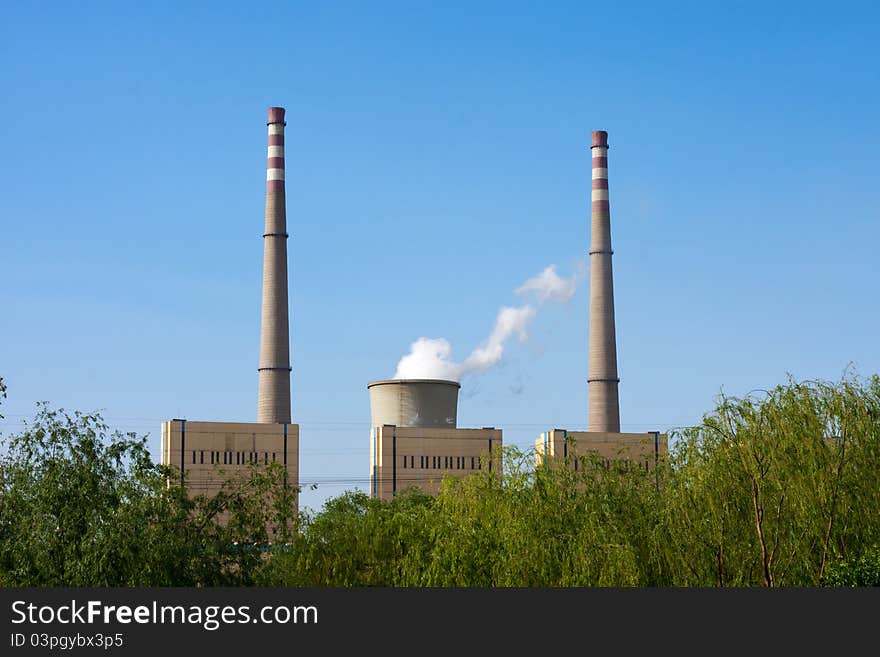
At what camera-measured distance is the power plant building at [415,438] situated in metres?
75.6

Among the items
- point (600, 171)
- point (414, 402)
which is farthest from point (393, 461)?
point (600, 171)

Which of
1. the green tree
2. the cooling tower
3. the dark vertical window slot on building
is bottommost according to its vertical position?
the green tree

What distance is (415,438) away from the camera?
75875 mm

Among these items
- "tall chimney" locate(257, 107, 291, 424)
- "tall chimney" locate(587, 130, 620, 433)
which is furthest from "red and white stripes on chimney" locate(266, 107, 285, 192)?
"tall chimney" locate(587, 130, 620, 433)

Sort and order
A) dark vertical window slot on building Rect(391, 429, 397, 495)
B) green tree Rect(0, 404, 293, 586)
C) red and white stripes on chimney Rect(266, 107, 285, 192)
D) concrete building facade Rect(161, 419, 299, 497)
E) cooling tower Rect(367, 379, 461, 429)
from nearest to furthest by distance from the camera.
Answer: green tree Rect(0, 404, 293, 586) → concrete building facade Rect(161, 419, 299, 497) → dark vertical window slot on building Rect(391, 429, 397, 495) → cooling tower Rect(367, 379, 461, 429) → red and white stripes on chimney Rect(266, 107, 285, 192)

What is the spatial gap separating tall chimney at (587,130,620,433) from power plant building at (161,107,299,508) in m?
19.3

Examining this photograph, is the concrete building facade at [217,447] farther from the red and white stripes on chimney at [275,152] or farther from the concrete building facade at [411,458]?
the red and white stripes on chimney at [275,152]

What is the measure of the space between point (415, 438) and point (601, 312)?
51.9 ft

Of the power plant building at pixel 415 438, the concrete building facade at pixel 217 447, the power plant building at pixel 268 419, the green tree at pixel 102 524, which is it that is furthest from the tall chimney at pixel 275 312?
the green tree at pixel 102 524

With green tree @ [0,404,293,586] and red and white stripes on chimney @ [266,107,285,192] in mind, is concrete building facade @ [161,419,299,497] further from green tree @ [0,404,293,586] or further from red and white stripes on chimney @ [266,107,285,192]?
green tree @ [0,404,293,586]

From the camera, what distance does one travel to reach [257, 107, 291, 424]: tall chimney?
7681 cm

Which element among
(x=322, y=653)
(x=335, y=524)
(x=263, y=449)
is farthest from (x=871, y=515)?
(x=263, y=449)

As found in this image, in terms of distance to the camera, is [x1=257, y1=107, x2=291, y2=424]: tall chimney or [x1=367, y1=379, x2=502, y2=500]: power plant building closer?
[x1=367, y1=379, x2=502, y2=500]: power plant building

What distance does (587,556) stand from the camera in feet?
82.8
